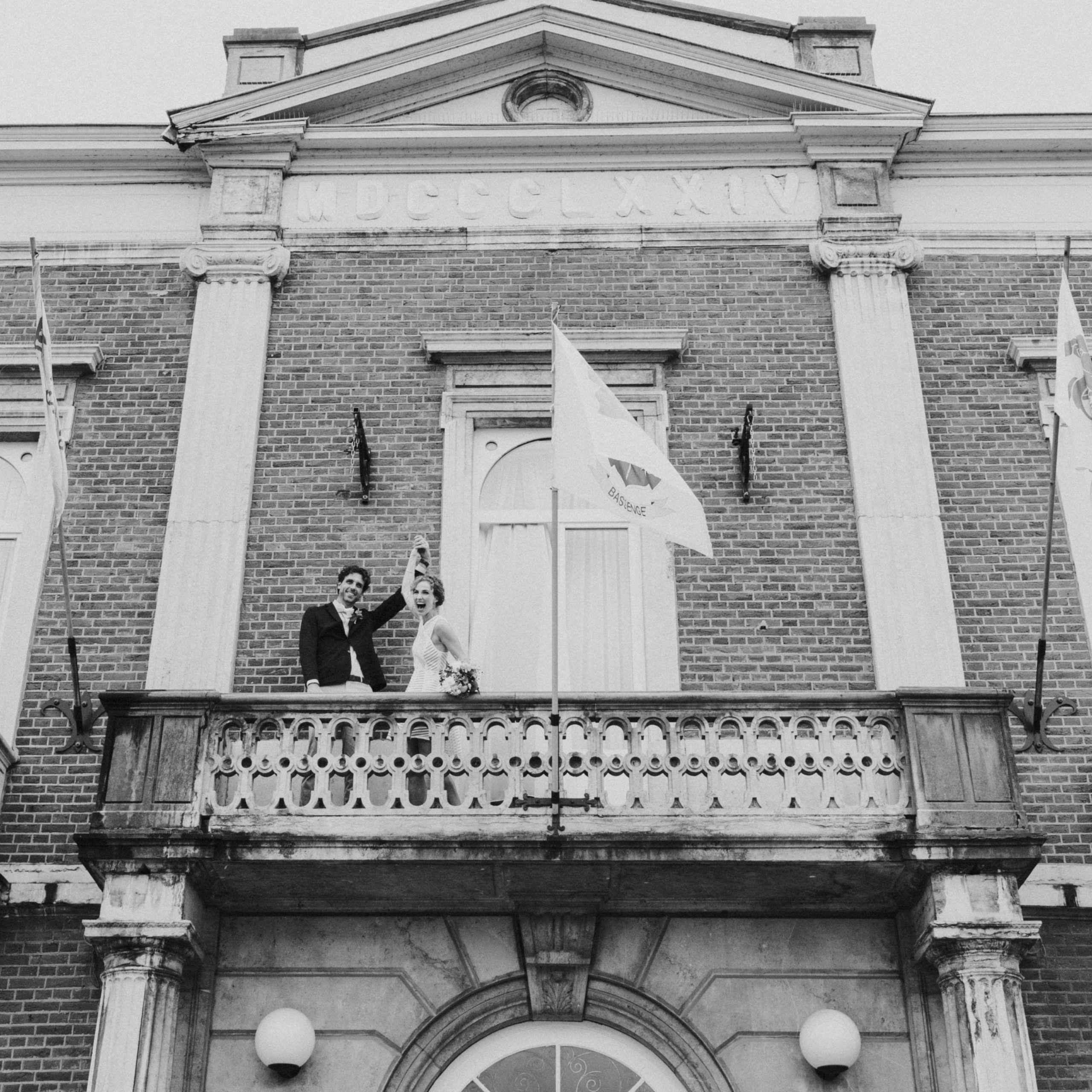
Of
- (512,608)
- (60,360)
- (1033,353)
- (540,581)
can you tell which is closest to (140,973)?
(512,608)

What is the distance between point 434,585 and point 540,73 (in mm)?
5484

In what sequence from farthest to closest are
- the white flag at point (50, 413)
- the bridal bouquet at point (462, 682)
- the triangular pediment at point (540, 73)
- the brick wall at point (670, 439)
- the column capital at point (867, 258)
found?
the triangular pediment at point (540, 73)
the column capital at point (867, 258)
the brick wall at point (670, 439)
the white flag at point (50, 413)
the bridal bouquet at point (462, 682)

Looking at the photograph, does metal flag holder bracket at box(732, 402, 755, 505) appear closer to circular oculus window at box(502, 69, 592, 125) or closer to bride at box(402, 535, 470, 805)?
bride at box(402, 535, 470, 805)

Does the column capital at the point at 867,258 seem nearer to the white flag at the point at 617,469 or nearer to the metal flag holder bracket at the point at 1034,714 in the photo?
the white flag at the point at 617,469

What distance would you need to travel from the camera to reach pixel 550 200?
43.5ft

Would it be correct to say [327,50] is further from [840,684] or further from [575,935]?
[575,935]

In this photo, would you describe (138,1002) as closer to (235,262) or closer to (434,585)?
(434,585)

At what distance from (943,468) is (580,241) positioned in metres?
3.50

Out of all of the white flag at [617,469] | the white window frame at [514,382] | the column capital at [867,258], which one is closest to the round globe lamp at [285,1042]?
the white flag at [617,469]

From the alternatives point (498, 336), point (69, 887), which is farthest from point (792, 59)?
point (69, 887)

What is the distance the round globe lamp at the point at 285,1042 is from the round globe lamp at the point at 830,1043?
2.99 meters

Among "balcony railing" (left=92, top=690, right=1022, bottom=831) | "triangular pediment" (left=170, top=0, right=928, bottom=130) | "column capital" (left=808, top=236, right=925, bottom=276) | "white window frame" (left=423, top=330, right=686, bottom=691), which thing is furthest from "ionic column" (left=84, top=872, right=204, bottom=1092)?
"column capital" (left=808, top=236, right=925, bottom=276)

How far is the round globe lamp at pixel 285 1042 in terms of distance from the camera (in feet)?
Result: 30.8

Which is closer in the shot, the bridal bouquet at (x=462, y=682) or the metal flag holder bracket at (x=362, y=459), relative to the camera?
the bridal bouquet at (x=462, y=682)
